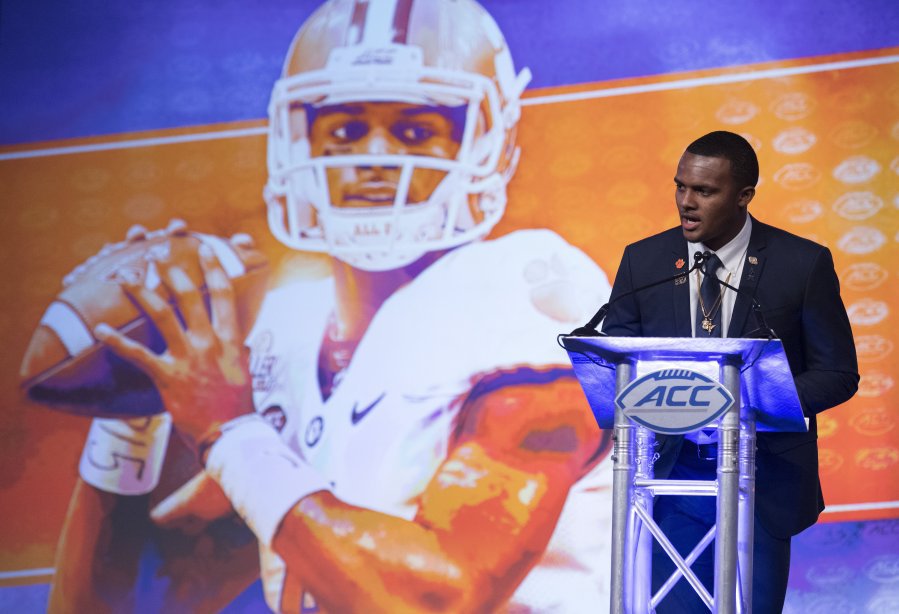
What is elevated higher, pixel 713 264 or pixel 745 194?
pixel 745 194

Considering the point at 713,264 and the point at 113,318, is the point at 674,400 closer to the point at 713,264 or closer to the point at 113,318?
the point at 713,264

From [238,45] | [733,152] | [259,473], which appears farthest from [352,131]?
[733,152]

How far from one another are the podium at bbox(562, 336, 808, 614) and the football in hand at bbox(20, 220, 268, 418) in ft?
7.76

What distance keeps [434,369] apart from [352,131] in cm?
93

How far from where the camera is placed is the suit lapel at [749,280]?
222 centimetres

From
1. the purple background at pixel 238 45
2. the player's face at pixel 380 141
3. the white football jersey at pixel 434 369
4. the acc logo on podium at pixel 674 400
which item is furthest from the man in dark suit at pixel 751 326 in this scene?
the player's face at pixel 380 141

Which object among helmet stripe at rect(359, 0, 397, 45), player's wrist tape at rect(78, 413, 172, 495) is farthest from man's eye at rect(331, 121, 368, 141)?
player's wrist tape at rect(78, 413, 172, 495)

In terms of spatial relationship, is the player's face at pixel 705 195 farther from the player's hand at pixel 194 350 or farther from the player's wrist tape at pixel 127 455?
the player's wrist tape at pixel 127 455

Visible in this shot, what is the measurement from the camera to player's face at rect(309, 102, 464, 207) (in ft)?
13.3

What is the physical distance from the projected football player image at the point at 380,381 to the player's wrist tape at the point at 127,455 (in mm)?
11

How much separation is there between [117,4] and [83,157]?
2.03 feet

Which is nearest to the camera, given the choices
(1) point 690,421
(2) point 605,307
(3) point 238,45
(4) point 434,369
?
(1) point 690,421

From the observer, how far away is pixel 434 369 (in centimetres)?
396

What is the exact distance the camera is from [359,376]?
13.2ft
